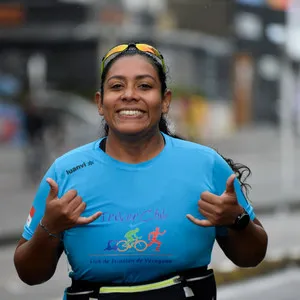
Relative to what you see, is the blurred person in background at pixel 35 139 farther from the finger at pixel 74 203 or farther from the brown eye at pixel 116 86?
the finger at pixel 74 203

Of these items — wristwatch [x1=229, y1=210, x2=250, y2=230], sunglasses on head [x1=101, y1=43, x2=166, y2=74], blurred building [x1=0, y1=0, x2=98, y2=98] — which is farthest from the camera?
blurred building [x1=0, y1=0, x2=98, y2=98]

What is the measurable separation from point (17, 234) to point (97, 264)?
31.0ft

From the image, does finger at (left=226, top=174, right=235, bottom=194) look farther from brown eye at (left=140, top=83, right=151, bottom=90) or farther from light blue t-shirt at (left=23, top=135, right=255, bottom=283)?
brown eye at (left=140, top=83, right=151, bottom=90)

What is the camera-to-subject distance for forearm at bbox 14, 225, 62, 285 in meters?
3.07

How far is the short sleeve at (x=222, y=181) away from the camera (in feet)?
10.3

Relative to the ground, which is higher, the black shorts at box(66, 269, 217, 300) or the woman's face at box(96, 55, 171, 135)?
the woman's face at box(96, 55, 171, 135)

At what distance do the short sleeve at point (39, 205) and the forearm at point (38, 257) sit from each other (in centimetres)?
6

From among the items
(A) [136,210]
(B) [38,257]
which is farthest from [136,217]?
(B) [38,257]

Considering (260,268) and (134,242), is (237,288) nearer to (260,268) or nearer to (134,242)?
(260,268)

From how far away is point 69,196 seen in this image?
2980 mm

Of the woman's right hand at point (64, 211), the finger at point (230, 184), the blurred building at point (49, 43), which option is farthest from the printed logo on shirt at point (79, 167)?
the blurred building at point (49, 43)

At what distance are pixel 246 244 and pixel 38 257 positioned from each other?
69 cm

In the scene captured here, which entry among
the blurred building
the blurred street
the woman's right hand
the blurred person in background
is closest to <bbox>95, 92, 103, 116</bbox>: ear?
the woman's right hand

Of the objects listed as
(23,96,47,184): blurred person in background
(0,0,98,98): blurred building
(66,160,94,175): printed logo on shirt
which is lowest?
(66,160,94,175): printed logo on shirt
